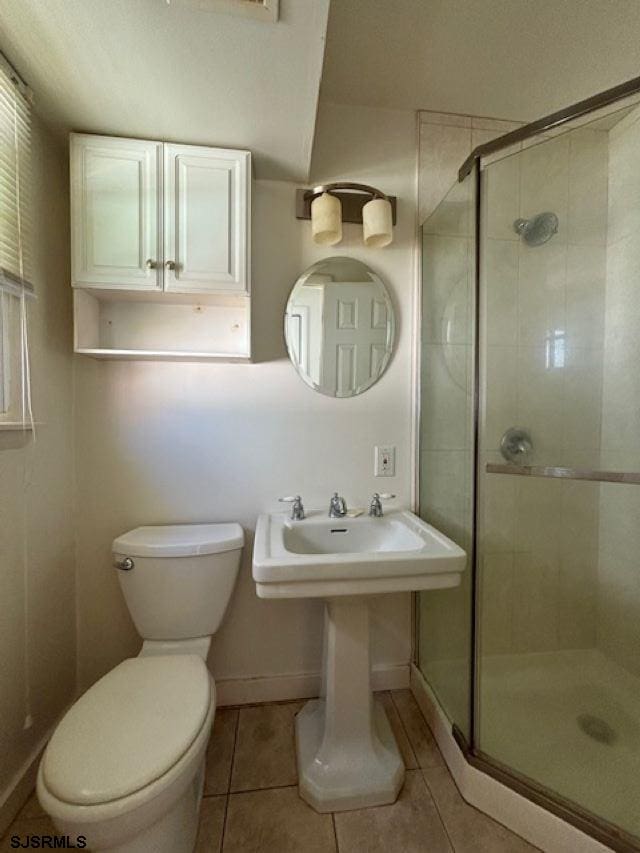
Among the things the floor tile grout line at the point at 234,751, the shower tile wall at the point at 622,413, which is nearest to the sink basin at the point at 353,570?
the floor tile grout line at the point at 234,751

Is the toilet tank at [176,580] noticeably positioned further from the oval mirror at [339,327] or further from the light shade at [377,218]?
the light shade at [377,218]

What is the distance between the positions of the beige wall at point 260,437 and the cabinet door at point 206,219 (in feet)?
0.64

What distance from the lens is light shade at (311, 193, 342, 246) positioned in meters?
1.27

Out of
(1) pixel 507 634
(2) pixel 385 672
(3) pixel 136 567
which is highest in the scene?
(3) pixel 136 567

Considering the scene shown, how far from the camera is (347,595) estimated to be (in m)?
0.96

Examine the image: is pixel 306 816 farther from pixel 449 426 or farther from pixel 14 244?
pixel 14 244

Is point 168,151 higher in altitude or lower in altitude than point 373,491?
higher

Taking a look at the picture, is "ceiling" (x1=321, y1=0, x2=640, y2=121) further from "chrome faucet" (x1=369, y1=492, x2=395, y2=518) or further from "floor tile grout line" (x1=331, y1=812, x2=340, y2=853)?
"floor tile grout line" (x1=331, y1=812, x2=340, y2=853)

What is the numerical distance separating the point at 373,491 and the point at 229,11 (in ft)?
4.75

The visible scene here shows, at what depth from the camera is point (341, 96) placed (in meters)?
1.38

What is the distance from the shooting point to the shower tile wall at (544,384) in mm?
1183

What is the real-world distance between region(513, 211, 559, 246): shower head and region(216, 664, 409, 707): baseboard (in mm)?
1829

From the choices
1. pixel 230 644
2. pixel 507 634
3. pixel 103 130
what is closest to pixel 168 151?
pixel 103 130

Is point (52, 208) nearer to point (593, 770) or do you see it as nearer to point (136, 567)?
point (136, 567)
